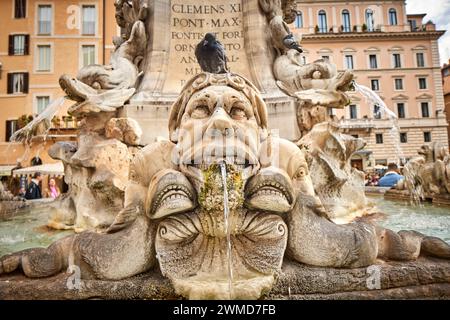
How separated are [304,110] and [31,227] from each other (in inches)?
149

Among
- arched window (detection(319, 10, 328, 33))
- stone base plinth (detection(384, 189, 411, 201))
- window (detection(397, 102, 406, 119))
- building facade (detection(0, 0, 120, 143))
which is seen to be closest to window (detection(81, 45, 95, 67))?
building facade (detection(0, 0, 120, 143))

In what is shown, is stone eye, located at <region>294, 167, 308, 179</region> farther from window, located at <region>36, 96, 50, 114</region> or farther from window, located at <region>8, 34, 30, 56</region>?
window, located at <region>8, 34, 30, 56</region>

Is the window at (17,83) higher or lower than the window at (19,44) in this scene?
lower

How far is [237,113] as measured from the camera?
198cm

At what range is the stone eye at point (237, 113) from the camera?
1.96 metres

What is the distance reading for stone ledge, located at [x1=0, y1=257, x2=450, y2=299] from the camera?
1.70m

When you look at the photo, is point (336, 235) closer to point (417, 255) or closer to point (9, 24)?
point (417, 255)

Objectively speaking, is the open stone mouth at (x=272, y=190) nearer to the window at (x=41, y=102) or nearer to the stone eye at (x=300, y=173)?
the stone eye at (x=300, y=173)

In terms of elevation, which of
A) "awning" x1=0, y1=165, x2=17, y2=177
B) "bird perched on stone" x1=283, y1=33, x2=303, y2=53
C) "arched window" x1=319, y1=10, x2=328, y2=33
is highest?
"arched window" x1=319, y1=10, x2=328, y2=33

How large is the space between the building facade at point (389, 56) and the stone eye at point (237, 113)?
37.6 meters

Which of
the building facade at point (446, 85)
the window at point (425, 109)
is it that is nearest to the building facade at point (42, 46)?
the window at point (425, 109)

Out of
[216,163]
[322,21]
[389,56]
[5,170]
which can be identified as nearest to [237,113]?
[216,163]

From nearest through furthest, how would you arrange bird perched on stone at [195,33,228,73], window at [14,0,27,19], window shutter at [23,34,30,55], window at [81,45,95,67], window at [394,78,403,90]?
bird perched on stone at [195,33,228,73], window shutter at [23,34,30,55], window at [81,45,95,67], window at [14,0,27,19], window at [394,78,403,90]
